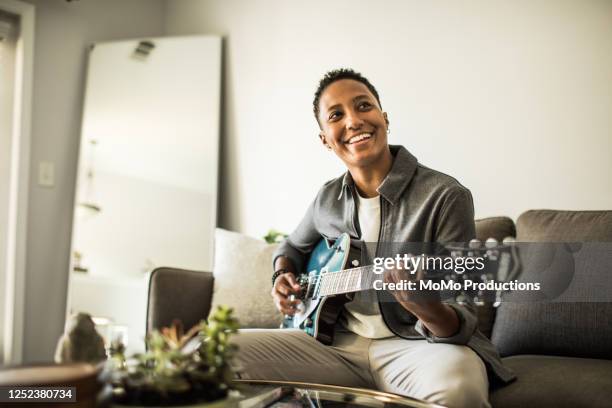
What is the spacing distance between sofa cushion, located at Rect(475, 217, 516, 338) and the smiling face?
476 mm

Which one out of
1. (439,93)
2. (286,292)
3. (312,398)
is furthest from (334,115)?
(312,398)

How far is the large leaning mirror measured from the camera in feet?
9.39

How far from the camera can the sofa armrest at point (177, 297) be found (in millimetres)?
1974

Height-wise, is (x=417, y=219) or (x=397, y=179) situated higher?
(x=397, y=179)

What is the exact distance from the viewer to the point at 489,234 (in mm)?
1865

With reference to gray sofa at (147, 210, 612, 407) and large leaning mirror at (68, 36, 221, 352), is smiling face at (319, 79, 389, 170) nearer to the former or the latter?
gray sofa at (147, 210, 612, 407)

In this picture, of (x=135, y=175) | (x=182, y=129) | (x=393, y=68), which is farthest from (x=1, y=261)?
(x=393, y=68)

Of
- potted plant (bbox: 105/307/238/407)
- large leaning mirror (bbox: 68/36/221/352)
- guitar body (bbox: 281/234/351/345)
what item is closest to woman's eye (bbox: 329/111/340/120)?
guitar body (bbox: 281/234/351/345)

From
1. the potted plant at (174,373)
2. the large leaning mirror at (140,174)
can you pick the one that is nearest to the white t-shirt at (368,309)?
the potted plant at (174,373)

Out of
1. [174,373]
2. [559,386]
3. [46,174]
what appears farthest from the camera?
[46,174]

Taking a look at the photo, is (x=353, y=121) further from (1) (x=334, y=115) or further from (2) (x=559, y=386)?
(2) (x=559, y=386)

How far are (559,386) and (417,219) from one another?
20.1 inches

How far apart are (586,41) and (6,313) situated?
275 centimetres

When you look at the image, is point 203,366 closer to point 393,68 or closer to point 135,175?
point 393,68
